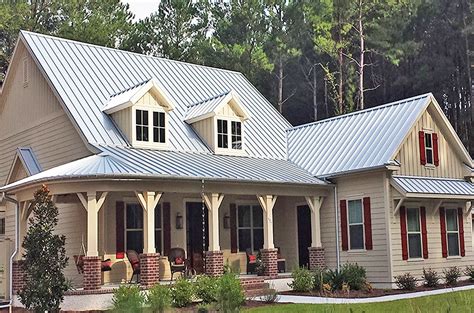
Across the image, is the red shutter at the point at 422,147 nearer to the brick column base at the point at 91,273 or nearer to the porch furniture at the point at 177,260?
the porch furniture at the point at 177,260

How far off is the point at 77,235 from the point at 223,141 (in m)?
5.75

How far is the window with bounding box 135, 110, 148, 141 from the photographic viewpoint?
18.9 m

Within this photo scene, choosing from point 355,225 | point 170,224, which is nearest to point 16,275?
point 170,224

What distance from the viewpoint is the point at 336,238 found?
1997 centimetres

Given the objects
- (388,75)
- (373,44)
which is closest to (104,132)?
(373,44)

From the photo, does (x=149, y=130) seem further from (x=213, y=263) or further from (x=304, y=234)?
(x=304, y=234)

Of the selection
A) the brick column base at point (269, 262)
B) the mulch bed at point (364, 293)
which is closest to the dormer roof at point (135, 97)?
the brick column base at point (269, 262)

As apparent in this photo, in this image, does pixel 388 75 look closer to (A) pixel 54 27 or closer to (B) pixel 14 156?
(A) pixel 54 27

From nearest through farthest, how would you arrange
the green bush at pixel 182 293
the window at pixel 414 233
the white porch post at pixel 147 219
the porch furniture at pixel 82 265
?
the green bush at pixel 182 293 < the white porch post at pixel 147 219 < the porch furniture at pixel 82 265 < the window at pixel 414 233

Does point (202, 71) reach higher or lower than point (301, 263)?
higher

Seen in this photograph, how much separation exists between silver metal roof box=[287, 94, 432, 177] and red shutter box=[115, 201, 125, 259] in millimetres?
6529

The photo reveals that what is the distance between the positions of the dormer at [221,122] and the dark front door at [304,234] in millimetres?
2937

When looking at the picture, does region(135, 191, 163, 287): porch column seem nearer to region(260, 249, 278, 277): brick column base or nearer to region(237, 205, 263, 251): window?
region(260, 249, 278, 277): brick column base

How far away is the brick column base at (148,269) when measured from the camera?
15875 millimetres
